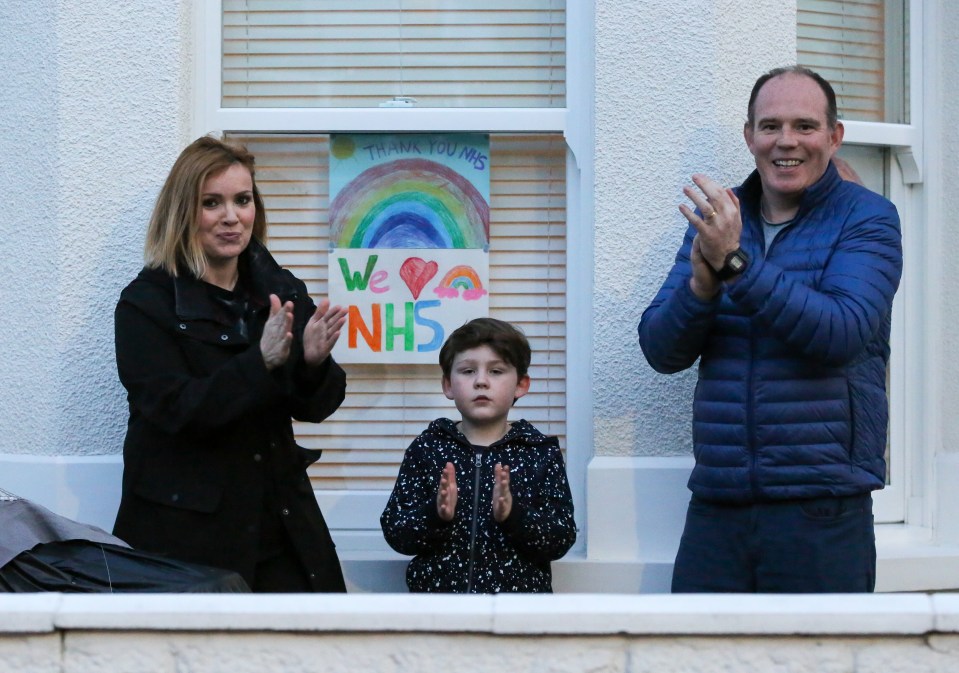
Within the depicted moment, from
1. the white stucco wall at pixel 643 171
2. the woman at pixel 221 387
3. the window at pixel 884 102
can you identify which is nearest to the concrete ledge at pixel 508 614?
the woman at pixel 221 387

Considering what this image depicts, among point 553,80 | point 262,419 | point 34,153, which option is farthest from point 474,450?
point 34,153

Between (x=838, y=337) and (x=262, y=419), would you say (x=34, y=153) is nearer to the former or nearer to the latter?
(x=262, y=419)

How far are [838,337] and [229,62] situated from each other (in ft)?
7.21

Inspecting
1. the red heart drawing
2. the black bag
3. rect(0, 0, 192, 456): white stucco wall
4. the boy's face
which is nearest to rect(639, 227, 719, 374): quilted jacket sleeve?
the boy's face

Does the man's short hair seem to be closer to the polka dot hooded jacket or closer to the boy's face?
the boy's face

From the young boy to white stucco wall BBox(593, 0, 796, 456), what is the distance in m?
0.37

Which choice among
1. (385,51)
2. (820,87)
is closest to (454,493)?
(820,87)

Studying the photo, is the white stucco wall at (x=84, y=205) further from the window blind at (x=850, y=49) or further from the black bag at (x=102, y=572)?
the window blind at (x=850, y=49)

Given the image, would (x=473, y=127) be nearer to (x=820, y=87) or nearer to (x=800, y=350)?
(x=820, y=87)

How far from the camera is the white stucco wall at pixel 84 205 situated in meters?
3.96

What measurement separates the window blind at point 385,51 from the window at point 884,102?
2.95 feet

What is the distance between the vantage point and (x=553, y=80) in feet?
14.0

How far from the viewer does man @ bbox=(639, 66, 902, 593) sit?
122 inches

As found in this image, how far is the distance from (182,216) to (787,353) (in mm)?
1600
